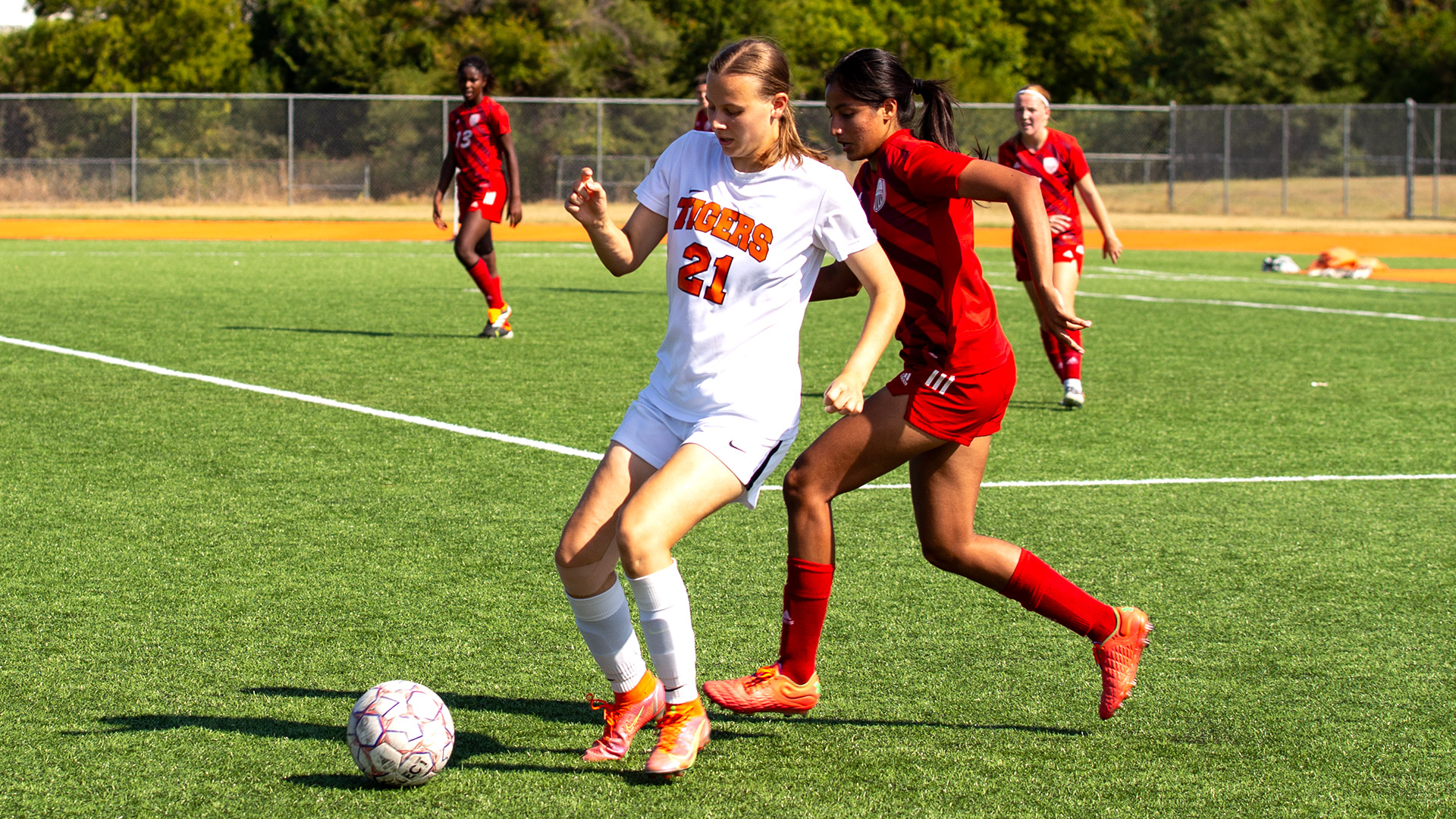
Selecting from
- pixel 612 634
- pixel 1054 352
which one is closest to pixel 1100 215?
pixel 1054 352

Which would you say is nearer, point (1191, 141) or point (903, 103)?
point (903, 103)

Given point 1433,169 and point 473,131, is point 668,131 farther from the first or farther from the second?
point 473,131

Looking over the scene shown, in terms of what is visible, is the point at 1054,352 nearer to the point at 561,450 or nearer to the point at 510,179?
the point at 561,450

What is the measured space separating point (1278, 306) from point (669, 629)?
547 inches

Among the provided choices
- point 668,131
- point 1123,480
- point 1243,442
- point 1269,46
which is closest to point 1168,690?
point 1123,480

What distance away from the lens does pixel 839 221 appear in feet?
12.0

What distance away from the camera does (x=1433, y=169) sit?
3428 cm

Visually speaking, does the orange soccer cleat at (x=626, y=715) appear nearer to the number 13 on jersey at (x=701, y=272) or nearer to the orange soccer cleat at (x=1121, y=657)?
the number 13 on jersey at (x=701, y=272)

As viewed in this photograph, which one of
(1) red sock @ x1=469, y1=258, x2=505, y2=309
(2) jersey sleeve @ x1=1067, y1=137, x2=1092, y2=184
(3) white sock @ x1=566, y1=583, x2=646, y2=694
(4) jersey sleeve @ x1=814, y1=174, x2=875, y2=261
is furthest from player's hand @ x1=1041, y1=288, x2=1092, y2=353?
(1) red sock @ x1=469, y1=258, x2=505, y2=309

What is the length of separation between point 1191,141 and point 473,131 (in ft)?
86.6

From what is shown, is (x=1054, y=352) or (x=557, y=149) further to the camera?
(x=557, y=149)

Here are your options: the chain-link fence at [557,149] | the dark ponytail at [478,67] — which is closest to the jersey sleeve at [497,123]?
the dark ponytail at [478,67]

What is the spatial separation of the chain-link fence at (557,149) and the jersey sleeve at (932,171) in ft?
81.0

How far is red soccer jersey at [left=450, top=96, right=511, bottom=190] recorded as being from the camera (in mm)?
12211
